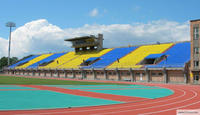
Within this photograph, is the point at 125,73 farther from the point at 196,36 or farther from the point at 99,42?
the point at 99,42

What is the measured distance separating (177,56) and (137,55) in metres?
13.7

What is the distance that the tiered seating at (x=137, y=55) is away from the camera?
6008 cm

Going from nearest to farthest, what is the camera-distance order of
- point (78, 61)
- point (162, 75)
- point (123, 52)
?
point (162, 75) → point (123, 52) → point (78, 61)

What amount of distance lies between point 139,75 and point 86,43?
39.1 meters

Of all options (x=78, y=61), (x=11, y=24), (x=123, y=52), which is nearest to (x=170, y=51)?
(x=123, y=52)

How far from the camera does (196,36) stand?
4519 cm

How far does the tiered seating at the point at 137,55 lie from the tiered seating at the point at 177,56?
11.1 ft

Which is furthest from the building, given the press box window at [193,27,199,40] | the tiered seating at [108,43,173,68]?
the tiered seating at [108,43,173,68]

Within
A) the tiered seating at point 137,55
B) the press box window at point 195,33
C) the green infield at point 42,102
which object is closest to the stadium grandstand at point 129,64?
the tiered seating at point 137,55

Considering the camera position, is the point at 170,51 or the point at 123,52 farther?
the point at 123,52

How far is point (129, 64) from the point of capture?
6003cm

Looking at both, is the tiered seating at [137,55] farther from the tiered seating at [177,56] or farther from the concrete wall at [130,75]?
the tiered seating at [177,56]

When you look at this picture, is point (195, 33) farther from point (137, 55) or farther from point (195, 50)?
point (137, 55)

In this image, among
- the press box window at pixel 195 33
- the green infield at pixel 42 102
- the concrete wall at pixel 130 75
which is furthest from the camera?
the concrete wall at pixel 130 75
